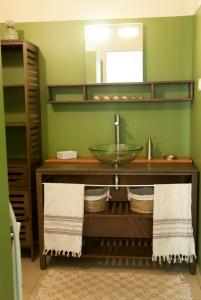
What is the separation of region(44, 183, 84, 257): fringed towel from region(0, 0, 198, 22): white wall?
4.99 ft

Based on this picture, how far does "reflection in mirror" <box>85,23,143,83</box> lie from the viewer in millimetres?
3137

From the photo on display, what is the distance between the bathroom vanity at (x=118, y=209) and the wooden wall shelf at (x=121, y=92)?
56 cm

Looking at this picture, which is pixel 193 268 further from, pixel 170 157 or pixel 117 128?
pixel 117 128

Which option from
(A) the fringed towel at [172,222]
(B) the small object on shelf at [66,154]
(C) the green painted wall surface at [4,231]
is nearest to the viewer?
(C) the green painted wall surface at [4,231]

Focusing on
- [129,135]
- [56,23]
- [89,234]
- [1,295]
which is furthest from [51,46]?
[1,295]

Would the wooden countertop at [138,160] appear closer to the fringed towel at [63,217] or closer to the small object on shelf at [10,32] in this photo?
the fringed towel at [63,217]

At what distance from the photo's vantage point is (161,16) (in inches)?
124

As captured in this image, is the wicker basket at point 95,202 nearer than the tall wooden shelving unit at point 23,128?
Yes

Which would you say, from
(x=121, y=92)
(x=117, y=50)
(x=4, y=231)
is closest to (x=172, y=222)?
(x=121, y=92)

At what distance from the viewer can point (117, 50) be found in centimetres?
315

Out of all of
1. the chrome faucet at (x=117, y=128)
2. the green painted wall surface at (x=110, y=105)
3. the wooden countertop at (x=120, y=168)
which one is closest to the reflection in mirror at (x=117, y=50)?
the green painted wall surface at (x=110, y=105)

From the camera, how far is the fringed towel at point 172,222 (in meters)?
2.79

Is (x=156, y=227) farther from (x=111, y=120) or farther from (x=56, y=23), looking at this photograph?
(x=56, y=23)

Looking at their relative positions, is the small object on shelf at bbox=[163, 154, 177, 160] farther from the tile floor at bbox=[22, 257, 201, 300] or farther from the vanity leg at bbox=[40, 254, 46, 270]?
the vanity leg at bbox=[40, 254, 46, 270]
